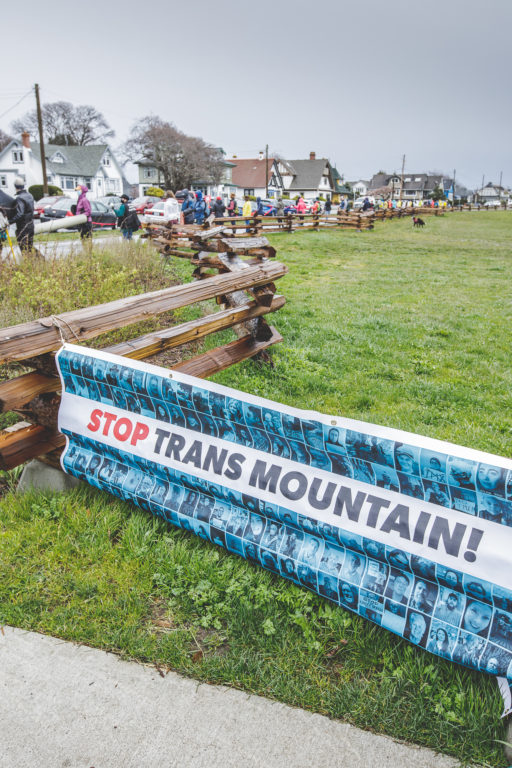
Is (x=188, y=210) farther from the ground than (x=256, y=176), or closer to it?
closer to it

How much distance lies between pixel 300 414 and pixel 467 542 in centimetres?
88

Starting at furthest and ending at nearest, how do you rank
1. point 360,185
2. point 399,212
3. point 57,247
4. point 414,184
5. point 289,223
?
1. point 360,185
2. point 414,184
3. point 399,212
4. point 289,223
5. point 57,247

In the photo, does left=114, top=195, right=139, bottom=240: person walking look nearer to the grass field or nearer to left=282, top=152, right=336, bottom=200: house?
the grass field

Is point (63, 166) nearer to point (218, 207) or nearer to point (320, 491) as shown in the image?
point (218, 207)

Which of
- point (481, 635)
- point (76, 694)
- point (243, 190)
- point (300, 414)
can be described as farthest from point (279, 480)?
point (243, 190)

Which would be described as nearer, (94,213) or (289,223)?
(289,223)

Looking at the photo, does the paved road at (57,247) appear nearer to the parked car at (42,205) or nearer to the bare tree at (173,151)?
the parked car at (42,205)

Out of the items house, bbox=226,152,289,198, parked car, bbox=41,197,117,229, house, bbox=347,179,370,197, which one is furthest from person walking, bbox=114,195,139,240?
house, bbox=347,179,370,197

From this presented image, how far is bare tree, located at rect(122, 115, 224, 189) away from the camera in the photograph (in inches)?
2368

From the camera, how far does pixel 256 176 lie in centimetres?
8831

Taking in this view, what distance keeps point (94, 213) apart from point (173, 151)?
3788 centimetres

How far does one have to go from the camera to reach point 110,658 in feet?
8.25

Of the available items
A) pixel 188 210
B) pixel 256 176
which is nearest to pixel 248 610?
pixel 188 210

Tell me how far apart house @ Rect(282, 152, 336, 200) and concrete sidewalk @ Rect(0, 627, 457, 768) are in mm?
101019
